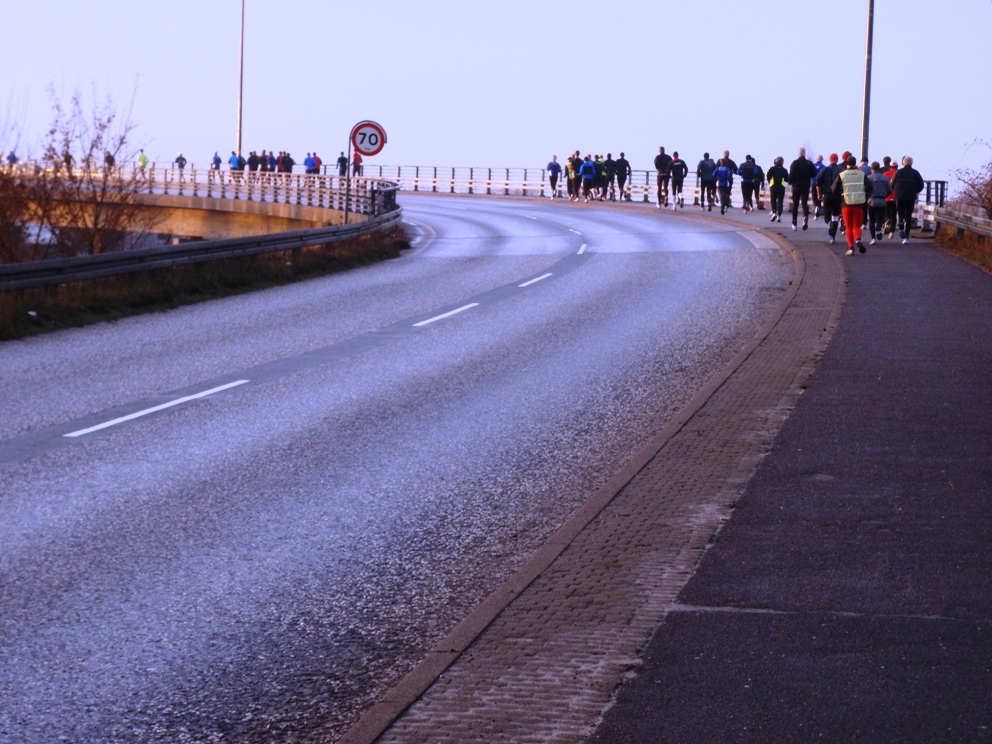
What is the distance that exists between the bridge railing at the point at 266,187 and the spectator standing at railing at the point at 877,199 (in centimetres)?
1137

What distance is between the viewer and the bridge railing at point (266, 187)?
83.6 ft

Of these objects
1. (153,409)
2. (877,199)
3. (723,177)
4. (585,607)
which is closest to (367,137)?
(877,199)

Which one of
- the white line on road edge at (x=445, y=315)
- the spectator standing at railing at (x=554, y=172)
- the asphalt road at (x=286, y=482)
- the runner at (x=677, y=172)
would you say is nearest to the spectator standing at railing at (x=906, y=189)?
the asphalt road at (x=286, y=482)

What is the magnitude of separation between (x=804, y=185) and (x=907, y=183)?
12.9ft

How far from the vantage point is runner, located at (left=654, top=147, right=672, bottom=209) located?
4533 centimetres

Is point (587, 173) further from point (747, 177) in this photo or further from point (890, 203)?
point (890, 203)

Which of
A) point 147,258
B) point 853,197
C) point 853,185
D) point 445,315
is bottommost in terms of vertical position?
point 445,315

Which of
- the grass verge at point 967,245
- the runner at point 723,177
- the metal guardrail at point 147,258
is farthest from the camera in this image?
the runner at point 723,177

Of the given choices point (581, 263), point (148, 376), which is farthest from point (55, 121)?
point (148, 376)

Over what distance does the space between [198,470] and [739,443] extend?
11.6 ft

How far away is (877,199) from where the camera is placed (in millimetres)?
27109

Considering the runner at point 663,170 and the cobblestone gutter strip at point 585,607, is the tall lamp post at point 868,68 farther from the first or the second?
the cobblestone gutter strip at point 585,607

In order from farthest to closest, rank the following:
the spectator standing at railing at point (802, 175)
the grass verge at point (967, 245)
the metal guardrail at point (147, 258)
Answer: the spectator standing at railing at point (802, 175), the grass verge at point (967, 245), the metal guardrail at point (147, 258)

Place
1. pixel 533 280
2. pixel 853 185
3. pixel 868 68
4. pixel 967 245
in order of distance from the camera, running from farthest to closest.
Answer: pixel 868 68, pixel 967 245, pixel 853 185, pixel 533 280
